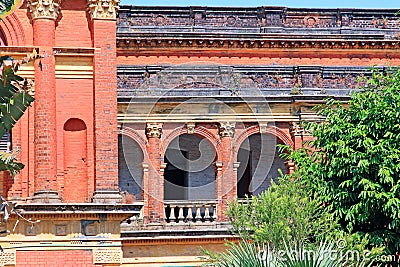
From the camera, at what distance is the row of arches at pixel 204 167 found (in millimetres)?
33969

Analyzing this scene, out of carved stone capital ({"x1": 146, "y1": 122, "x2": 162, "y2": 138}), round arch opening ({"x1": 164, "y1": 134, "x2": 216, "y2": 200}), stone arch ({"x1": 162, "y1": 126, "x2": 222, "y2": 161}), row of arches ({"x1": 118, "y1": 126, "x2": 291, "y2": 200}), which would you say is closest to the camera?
carved stone capital ({"x1": 146, "y1": 122, "x2": 162, "y2": 138})

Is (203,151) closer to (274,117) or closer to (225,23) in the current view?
(274,117)

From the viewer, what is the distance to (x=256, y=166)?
115 ft

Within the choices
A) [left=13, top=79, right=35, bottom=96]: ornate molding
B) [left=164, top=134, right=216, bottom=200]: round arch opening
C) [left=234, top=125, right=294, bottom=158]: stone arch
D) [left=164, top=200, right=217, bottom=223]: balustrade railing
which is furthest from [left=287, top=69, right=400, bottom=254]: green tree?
[left=164, top=134, right=216, bottom=200]: round arch opening

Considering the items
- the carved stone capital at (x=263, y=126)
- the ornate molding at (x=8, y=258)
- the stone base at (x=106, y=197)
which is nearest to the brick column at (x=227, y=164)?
the carved stone capital at (x=263, y=126)

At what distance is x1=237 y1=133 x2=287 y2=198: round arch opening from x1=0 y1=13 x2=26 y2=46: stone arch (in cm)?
979

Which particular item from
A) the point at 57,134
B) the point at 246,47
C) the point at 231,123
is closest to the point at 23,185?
the point at 57,134

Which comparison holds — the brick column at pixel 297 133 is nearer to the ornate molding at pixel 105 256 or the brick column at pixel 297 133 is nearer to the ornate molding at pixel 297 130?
the ornate molding at pixel 297 130

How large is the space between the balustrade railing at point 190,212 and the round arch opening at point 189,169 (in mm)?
3601

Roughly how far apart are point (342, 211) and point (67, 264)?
6456 millimetres

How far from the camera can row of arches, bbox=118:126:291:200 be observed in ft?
111

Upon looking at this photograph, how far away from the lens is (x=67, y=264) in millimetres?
25344

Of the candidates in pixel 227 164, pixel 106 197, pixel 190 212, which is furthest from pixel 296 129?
pixel 106 197

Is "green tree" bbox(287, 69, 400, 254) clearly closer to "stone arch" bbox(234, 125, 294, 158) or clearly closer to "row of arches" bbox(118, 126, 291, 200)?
"stone arch" bbox(234, 125, 294, 158)
